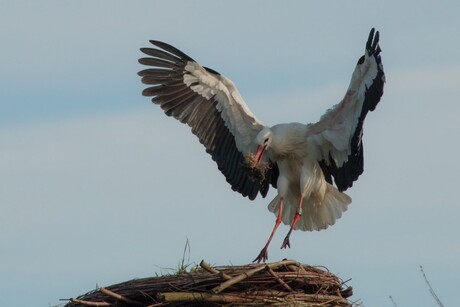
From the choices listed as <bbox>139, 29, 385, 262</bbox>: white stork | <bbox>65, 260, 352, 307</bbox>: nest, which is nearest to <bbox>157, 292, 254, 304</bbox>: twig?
<bbox>65, 260, 352, 307</bbox>: nest

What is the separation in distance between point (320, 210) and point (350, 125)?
0.98 metres

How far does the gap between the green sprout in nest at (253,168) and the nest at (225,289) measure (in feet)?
10.0

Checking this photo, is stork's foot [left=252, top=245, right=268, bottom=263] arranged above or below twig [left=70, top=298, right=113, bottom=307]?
above

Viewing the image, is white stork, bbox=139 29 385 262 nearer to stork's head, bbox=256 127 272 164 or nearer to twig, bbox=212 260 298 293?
stork's head, bbox=256 127 272 164

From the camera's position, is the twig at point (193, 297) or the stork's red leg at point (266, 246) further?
the stork's red leg at point (266, 246)

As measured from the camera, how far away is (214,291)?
25.3 ft

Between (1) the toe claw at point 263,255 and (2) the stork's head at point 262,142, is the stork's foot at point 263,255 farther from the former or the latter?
(2) the stork's head at point 262,142

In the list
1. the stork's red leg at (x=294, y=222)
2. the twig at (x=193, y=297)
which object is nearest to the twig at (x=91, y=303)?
the twig at (x=193, y=297)

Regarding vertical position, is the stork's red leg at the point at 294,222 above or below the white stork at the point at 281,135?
below

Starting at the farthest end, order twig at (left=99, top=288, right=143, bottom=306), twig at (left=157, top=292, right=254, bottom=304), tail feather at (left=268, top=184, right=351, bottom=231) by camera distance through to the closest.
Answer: tail feather at (left=268, top=184, right=351, bottom=231)
twig at (left=99, top=288, right=143, bottom=306)
twig at (left=157, top=292, right=254, bottom=304)

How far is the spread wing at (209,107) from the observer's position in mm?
11930

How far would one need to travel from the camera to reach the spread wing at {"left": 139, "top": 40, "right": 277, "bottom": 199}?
11.9 meters

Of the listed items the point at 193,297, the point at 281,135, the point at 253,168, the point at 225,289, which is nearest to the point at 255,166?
the point at 253,168

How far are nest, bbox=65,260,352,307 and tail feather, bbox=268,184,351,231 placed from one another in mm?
3423
